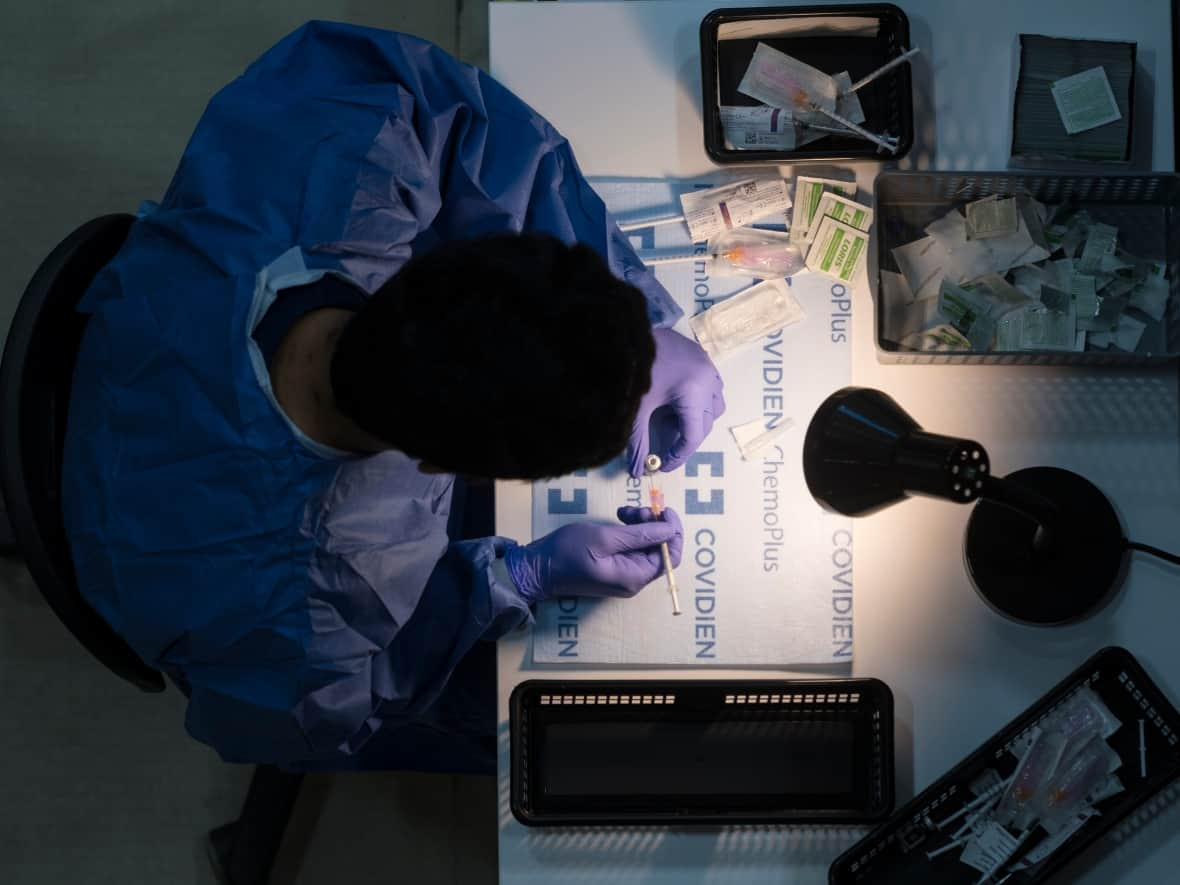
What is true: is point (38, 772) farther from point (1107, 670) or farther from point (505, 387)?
point (1107, 670)

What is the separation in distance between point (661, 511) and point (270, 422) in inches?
23.1

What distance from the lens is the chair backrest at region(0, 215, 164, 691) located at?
1.22 meters

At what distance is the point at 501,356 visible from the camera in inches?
39.6

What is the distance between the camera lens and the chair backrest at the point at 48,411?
4.01 feet

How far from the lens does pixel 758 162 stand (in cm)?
156

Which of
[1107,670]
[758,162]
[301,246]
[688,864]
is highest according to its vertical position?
[758,162]

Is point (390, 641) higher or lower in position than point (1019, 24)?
lower

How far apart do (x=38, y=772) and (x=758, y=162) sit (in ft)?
6.38

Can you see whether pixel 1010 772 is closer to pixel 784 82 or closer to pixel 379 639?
pixel 379 639

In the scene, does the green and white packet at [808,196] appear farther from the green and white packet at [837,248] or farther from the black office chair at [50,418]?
the black office chair at [50,418]

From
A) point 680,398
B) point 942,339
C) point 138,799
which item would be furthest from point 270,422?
point 138,799

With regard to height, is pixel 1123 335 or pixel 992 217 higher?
pixel 992 217

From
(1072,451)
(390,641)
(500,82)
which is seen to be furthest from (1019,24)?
(390,641)

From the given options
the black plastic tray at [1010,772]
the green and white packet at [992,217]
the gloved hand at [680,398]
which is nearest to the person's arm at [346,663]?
the gloved hand at [680,398]
